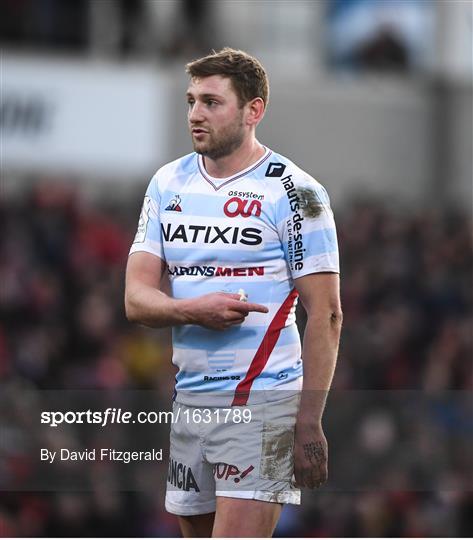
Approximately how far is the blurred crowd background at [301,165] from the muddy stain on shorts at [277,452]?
2.77 meters

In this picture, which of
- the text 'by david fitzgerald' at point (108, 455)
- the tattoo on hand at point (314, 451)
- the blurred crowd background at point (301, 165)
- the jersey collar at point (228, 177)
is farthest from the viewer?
the blurred crowd background at point (301, 165)

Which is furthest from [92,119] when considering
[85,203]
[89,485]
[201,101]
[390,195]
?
[201,101]

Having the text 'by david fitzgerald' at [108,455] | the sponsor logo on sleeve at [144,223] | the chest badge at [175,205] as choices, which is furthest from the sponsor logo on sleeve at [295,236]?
the text 'by david fitzgerald' at [108,455]

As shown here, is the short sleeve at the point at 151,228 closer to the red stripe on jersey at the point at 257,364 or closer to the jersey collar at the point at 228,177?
the jersey collar at the point at 228,177

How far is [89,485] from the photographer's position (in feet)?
24.5

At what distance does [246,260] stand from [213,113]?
0.51 metres

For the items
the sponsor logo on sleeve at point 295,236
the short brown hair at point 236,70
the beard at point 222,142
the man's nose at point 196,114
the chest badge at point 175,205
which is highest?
the short brown hair at point 236,70

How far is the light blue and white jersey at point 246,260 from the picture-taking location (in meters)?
5.01

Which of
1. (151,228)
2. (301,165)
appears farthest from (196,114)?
(301,165)

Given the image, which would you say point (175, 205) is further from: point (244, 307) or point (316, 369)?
point (316, 369)

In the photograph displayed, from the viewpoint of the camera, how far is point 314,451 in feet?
16.3

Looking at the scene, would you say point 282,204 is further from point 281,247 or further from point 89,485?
point 89,485

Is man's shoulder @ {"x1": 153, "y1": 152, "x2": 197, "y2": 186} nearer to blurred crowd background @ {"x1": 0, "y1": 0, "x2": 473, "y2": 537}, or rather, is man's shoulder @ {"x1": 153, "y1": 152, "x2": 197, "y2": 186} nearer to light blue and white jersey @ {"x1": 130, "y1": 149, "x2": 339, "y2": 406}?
light blue and white jersey @ {"x1": 130, "y1": 149, "x2": 339, "y2": 406}

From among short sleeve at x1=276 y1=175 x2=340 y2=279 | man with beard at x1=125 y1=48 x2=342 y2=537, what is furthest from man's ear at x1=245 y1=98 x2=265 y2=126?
short sleeve at x1=276 y1=175 x2=340 y2=279
